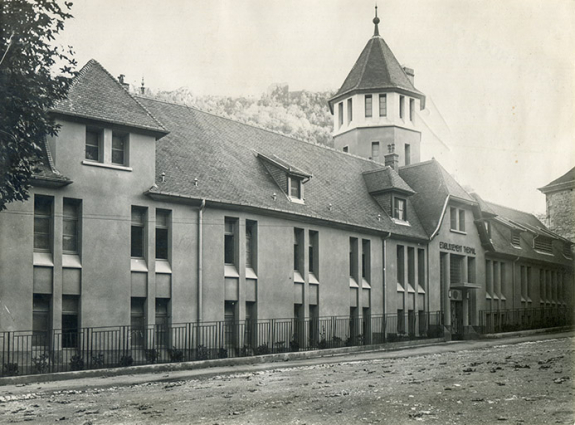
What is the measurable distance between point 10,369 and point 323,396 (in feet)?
34.8

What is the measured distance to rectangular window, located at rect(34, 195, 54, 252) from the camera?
23641 millimetres

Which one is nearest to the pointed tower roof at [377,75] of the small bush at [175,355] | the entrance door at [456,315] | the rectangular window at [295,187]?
the entrance door at [456,315]

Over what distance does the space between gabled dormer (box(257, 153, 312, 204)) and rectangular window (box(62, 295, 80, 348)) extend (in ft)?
38.6

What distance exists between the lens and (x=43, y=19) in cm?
1647

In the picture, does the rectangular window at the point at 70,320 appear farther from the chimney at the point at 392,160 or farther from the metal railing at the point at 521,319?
the chimney at the point at 392,160

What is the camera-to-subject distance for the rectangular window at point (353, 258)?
35.6 metres

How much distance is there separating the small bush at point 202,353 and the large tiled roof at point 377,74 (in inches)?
1088

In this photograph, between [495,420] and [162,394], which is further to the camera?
[162,394]

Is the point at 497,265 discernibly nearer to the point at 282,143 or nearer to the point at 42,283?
the point at 282,143

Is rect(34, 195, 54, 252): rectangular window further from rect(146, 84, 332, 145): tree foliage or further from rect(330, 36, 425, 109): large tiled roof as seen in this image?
rect(330, 36, 425, 109): large tiled roof

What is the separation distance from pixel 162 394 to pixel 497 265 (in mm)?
34071

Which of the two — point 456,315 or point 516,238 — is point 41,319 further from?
point 516,238

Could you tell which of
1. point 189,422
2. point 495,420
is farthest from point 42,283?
point 495,420

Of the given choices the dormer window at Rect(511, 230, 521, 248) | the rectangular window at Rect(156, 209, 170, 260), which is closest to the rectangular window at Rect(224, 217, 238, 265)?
the rectangular window at Rect(156, 209, 170, 260)
